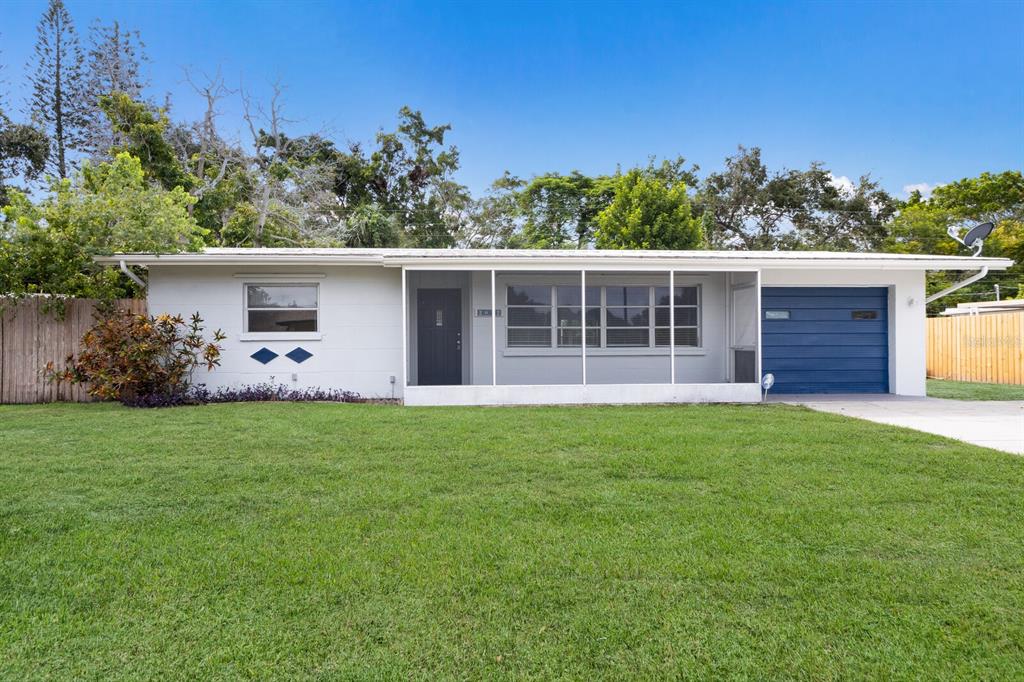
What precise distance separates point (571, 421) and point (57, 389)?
27.5 feet

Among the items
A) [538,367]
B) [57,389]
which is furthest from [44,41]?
[538,367]

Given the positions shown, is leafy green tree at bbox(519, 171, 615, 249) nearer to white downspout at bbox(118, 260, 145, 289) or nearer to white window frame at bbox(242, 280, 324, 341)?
white window frame at bbox(242, 280, 324, 341)

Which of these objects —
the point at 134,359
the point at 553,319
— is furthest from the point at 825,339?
the point at 134,359

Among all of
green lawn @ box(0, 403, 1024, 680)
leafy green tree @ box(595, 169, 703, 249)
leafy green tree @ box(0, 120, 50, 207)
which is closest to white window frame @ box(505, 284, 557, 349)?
green lawn @ box(0, 403, 1024, 680)

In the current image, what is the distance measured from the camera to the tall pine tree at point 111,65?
22.2 metres

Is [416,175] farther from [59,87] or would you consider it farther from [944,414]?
[944,414]

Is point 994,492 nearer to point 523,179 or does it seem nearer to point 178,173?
point 178,173

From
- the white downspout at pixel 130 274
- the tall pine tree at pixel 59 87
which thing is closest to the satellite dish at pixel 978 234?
the white downspout at pixel 130 274

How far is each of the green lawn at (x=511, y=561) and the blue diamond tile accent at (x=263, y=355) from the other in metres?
4.22

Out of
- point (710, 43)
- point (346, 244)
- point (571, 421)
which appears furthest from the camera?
point (346, 244)

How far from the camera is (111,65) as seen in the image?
22.4 m

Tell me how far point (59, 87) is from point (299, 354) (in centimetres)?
1963

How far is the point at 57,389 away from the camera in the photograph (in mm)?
9961

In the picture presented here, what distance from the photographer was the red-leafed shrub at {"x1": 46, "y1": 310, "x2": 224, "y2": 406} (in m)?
9.20
